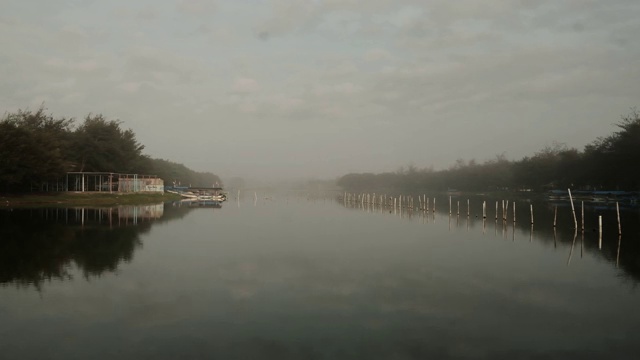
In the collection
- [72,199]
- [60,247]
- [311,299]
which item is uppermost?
[72,199]

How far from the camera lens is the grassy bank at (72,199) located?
55984 mm

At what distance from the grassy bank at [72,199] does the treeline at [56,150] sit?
1735 millimetres

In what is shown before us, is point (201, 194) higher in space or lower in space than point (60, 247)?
higher

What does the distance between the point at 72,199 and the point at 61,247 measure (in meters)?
43.4

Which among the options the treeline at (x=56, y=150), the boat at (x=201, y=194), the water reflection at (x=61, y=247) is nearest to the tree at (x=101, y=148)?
the treeline at (x=56, y=150)

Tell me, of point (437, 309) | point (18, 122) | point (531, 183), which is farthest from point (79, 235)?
point (531, 183)

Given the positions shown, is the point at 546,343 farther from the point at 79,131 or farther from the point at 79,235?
the point at 79,131

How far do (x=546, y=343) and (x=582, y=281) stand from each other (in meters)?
8.35

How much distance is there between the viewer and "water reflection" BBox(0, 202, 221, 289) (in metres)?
17.4

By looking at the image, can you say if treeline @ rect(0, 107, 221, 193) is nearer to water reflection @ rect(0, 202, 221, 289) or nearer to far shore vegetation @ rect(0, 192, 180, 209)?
far shore vegetation @ rect(0, 192, 180, 209)

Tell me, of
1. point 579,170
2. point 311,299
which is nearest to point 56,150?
point 311,299

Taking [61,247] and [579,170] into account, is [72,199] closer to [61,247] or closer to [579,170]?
[61,247]

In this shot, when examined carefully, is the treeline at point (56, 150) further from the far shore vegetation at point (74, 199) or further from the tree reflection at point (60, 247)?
the tree reflection at point (60, 247)

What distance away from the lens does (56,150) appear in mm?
58031
